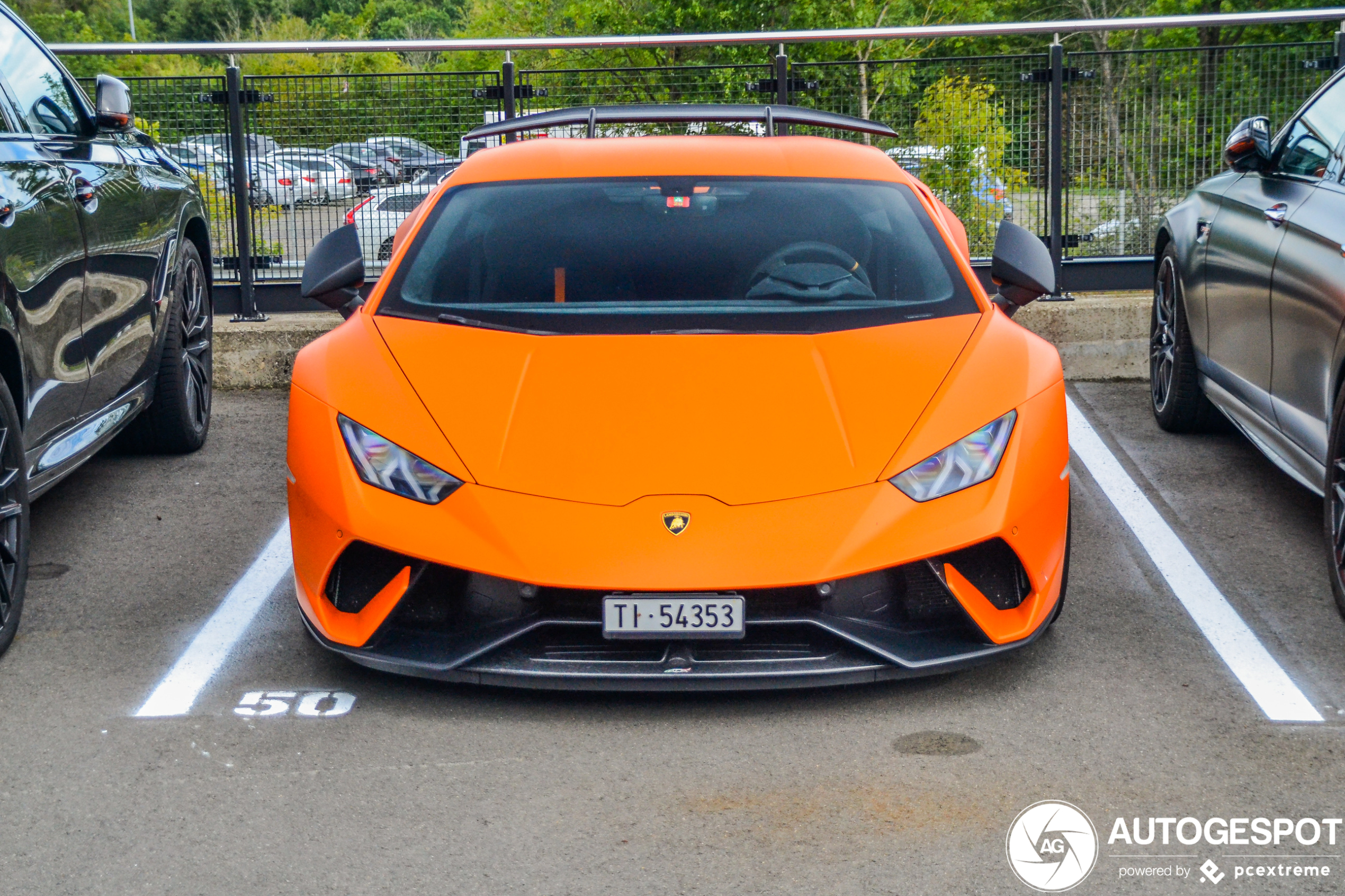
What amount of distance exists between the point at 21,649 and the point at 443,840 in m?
1.94

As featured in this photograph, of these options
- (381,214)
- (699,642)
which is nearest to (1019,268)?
(699,642)

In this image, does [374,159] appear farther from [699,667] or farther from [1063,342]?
[699,667]

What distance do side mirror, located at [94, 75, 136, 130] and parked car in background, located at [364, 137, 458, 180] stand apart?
3.06 metres

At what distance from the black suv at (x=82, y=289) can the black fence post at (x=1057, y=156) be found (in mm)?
4841

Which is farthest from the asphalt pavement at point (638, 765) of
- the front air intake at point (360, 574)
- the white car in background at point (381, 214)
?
the white car in background at point (381, 214)

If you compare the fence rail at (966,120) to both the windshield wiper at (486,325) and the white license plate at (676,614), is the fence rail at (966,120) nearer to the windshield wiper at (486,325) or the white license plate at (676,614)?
the windshield wiper at (486,325)

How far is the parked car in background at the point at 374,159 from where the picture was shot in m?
8.71

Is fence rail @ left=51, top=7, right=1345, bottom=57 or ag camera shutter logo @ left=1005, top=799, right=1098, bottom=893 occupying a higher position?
fence rail @ left=51, top=7, right=1345, bottom=57

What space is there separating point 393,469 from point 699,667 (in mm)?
933

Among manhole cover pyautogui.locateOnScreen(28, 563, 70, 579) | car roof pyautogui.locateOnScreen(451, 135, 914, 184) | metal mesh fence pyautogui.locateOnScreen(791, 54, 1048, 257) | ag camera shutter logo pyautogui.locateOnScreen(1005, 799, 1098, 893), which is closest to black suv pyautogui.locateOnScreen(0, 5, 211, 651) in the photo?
manhole cover pyautogui.locateOnScreen(28, 563, 70, 579)

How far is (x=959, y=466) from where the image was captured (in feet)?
12.7

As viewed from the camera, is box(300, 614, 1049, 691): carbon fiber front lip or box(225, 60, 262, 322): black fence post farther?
box(225, 60, 262, 322): black fence post

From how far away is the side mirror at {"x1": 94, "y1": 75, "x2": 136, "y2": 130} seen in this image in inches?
225

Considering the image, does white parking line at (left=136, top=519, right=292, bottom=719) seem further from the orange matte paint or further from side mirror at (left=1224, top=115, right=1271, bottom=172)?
side mirror at (left=1224, top=115, right=1271, bottom=172)
